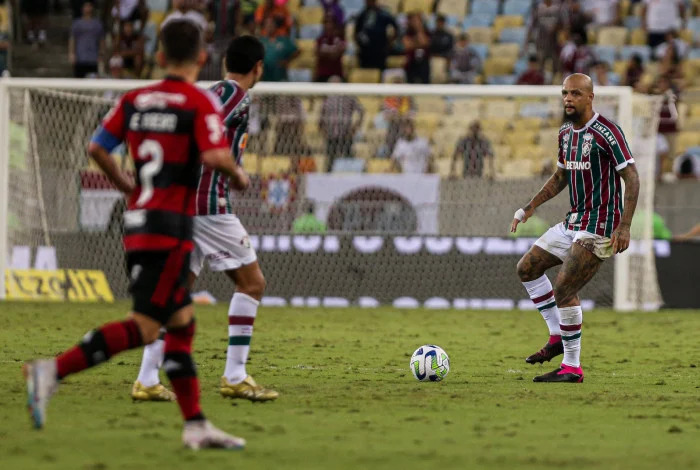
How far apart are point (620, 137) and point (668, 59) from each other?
45.2 feet

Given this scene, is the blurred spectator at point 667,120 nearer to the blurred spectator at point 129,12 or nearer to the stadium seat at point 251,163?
the stadium seat at point 251,163

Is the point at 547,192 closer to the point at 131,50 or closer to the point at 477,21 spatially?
the point at 131,50

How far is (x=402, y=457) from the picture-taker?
5402mm

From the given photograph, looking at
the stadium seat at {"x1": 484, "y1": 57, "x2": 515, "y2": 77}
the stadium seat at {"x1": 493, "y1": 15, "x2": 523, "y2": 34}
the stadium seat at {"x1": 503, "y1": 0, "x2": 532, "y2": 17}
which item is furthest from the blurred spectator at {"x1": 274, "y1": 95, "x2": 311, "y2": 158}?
the stadium seat at {"x1": 503, "y1": 0, "x2": 532, "y2": 17}

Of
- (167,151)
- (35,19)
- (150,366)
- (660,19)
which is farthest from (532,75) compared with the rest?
(167,151)

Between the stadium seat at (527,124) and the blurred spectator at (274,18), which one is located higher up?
the blurred spectator at (274,18)

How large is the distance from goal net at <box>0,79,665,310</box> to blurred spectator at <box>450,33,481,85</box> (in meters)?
4.54

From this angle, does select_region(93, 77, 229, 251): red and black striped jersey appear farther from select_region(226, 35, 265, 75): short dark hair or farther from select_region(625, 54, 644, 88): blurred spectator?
select_region(625, 54, 644, 88): blurred spectator

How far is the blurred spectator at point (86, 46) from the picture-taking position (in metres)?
22.1

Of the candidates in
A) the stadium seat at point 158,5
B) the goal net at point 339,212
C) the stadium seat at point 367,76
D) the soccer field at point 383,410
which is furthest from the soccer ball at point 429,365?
the stadium seat at point 158,5

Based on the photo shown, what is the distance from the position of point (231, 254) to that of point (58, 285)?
10326 mm

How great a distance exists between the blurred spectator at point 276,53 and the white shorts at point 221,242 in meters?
14.3

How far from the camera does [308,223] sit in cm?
1719

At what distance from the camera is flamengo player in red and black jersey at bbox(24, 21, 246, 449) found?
18.6 ft
